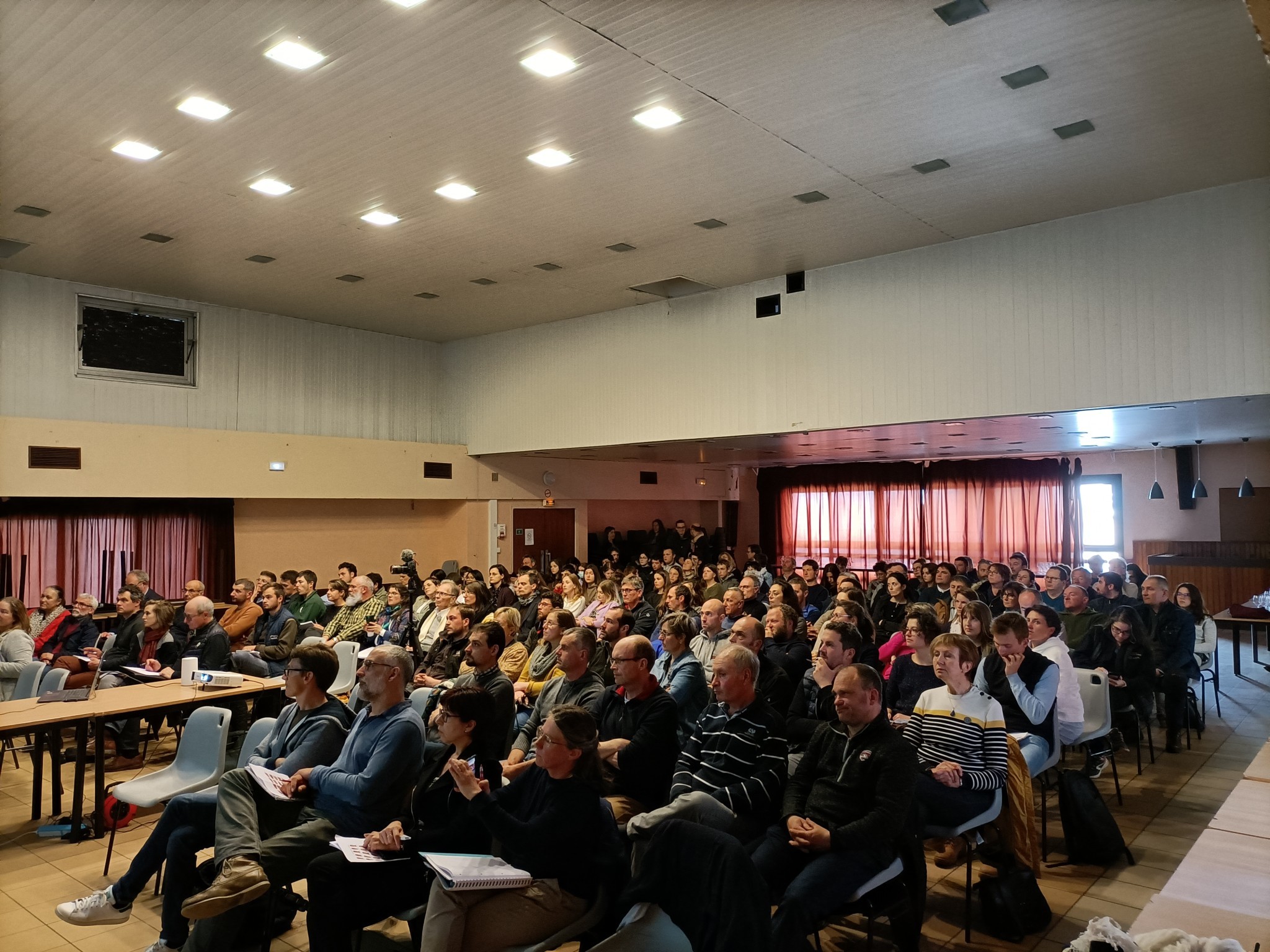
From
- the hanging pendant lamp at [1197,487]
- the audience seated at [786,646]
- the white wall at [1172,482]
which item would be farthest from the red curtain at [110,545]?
the white wall at [1172,482]

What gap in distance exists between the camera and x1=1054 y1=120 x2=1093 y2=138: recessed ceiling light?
565 centimetres

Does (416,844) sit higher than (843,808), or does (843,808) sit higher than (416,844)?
(843,808)

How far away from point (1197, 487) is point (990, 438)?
5071 millimetres

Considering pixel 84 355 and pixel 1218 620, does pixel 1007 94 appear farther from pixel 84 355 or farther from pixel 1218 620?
pixel 84 355

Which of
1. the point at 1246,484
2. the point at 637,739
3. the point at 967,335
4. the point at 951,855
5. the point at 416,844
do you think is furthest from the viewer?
the point at 1246,484

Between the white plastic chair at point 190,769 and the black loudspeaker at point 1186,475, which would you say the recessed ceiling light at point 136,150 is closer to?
the white plastic chair at point 190,769

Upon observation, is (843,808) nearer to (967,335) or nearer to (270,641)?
(967,335)

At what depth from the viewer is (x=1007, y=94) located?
17.3 ft

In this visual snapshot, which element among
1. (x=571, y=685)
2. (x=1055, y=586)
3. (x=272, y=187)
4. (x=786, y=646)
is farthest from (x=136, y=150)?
(x=1055, y=586)

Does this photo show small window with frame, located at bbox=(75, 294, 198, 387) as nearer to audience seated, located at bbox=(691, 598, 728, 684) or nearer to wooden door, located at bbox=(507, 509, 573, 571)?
wooden door, located at bbox=(507, 509, 573, 571)

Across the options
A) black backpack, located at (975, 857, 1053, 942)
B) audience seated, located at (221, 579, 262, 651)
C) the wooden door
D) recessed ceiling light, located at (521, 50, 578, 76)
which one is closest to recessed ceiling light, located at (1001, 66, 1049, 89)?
recessed ceiling light, located at (521, 50, 578, 76)

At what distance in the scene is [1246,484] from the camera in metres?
12.7

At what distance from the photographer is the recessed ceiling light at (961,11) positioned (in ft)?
14.2

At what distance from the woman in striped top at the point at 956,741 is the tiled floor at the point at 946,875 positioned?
0.58 m
